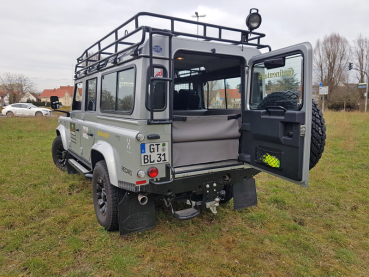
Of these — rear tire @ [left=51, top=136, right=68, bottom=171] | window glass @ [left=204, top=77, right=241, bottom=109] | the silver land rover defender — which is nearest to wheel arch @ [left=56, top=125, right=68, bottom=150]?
rear tire @ [left=51, top=136, right=68, bottom=171]

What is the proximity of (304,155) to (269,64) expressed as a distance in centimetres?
120

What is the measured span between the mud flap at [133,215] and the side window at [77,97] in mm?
2681

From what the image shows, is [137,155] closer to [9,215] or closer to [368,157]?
[9,215]

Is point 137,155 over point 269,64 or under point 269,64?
under

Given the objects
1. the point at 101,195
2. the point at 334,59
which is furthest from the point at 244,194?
the point at 334,59

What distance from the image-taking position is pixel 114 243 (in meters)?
3.43

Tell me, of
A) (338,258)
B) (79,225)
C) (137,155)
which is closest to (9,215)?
(79,225)

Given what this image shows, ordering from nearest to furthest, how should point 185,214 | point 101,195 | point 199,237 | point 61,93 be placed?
point 185,214
point 199,237
point 101,195
point 61,93

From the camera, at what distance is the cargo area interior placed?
11.5ft

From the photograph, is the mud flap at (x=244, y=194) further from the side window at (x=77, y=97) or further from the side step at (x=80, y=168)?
the side window at (x=77, y=97)

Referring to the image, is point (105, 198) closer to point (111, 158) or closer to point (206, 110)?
point (111, 158)

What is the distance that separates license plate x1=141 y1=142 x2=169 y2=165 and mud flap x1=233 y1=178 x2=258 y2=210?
1397 millimetres

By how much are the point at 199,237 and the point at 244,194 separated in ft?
3.27

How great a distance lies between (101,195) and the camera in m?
3.97
